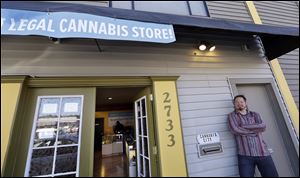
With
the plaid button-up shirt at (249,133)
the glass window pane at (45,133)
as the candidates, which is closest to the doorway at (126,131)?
the glass window pane at (45,133)

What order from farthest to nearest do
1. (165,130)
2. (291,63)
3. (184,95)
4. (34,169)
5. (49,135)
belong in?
(291,63)
(184,95)
(165,130)
(49,135)
(34,169)

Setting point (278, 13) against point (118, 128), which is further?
point (118, 128)

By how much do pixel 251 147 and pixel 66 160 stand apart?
7.47 feet

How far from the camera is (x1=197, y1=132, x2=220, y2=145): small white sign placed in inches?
85.9

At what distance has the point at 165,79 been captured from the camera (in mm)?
2184

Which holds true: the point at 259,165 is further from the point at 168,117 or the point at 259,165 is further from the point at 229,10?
the point at 229,10

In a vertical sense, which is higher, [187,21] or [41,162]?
[187,21]

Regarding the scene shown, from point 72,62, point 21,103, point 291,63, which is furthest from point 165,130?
point 291,63

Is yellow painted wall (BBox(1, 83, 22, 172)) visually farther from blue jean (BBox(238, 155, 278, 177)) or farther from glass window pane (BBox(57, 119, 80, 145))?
blue jean (BBox(238, 155, 278, 177))

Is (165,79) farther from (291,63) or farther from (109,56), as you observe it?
(291,63)

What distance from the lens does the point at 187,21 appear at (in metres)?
2.05

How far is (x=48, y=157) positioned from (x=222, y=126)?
2282mm

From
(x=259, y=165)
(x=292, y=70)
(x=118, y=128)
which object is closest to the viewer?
(x=259, y=165)

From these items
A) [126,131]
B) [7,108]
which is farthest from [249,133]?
[126,131]
